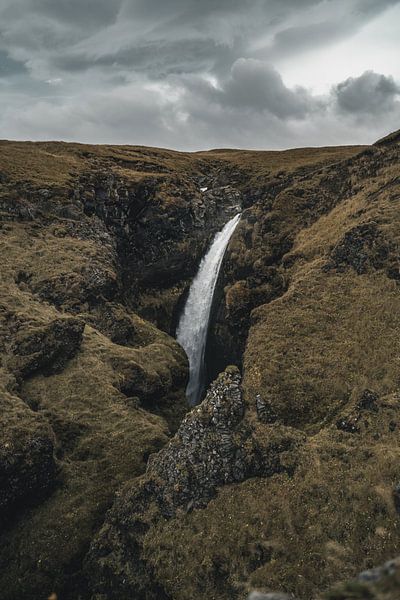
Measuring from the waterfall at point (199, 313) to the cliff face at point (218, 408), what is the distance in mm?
2541

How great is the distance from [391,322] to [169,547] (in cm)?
2285

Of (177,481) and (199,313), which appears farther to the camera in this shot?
(199,313)

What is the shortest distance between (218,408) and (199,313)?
28.9 metres

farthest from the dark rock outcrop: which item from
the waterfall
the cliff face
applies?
the waterfall

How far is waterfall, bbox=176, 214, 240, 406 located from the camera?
50719 mm

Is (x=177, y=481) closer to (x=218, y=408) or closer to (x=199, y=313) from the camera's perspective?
(x=218, y=408)

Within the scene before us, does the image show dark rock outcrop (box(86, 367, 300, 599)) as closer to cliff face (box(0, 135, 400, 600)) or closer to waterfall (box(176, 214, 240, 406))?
cliff face (box(0, 135, 400, 600))

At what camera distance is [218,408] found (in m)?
30.2

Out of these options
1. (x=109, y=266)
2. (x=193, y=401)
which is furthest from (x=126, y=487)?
(x=109, y=266)

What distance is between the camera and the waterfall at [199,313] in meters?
50.7

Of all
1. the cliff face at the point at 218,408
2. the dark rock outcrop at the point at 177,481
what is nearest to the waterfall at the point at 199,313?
the cliff face at the point at 218,408

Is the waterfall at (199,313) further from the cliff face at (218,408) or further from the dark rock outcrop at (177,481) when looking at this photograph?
the dark rock outcrop at (177,481)

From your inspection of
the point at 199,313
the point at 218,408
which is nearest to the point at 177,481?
the point at 218,408

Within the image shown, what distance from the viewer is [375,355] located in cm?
3147
